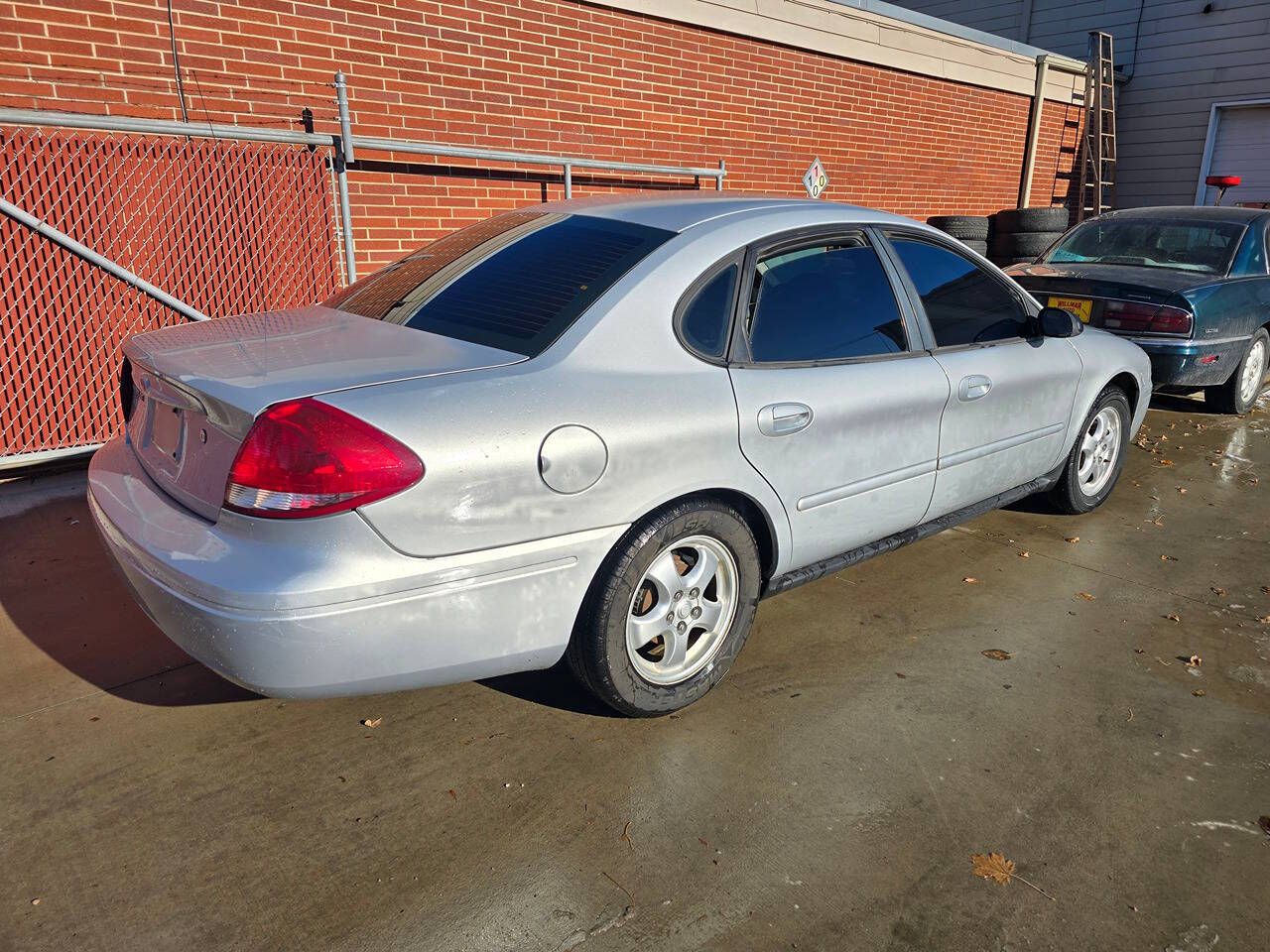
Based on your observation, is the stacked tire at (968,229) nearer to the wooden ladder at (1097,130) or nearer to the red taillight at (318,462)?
the wooden ladder at (1097,130)

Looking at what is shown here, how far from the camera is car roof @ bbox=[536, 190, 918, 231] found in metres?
3.25

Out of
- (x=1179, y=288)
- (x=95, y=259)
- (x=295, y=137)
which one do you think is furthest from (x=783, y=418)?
(x=1179, y=288)

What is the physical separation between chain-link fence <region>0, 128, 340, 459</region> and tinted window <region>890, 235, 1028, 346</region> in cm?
414

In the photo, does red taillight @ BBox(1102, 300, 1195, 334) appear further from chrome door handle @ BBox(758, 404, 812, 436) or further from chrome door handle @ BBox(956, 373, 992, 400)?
chrome door handle @ BBox(758, 404, 812, 436)

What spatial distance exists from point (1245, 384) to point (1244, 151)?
32.1 feet

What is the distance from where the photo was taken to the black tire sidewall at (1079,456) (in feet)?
15.5

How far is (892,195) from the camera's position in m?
11.0

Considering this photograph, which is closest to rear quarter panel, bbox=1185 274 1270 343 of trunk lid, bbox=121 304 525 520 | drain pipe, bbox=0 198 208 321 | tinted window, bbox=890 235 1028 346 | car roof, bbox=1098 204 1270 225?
car roof, bbox=1098 204 1270 225

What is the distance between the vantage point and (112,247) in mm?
5320

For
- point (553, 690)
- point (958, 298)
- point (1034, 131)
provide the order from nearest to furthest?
point (553, 690) → point (958, 298) → point (1034, 131)

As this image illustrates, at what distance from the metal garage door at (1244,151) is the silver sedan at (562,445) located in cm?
1409

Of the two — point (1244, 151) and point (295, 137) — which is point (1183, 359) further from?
point (1244, 151)

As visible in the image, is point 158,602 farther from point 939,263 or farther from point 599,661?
point 939,263

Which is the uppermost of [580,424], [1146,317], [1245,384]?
[580,424]
